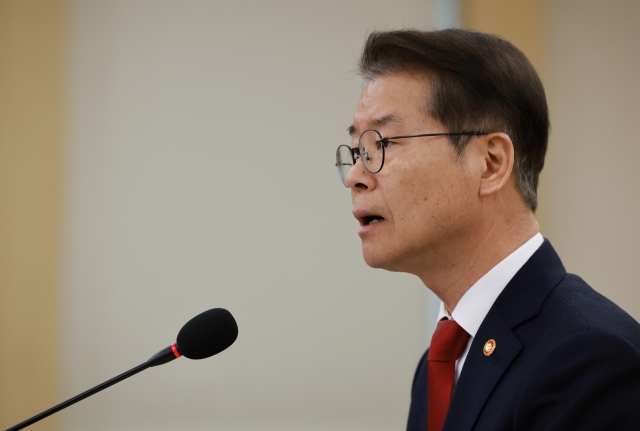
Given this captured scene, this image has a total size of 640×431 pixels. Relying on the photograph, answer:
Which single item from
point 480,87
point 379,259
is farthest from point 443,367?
point 480,87

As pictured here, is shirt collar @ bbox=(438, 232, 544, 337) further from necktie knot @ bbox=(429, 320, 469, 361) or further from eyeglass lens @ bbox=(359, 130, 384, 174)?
eyeglass lens @ bbox=(359, 130, 384, 174)

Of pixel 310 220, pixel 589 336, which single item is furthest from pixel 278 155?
pixel 589 336

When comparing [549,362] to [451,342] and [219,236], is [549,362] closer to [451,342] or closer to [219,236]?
[451,342]

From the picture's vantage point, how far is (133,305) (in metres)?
2.64

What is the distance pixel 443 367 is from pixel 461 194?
0.36 meters

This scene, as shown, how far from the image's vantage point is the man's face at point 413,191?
131 cm

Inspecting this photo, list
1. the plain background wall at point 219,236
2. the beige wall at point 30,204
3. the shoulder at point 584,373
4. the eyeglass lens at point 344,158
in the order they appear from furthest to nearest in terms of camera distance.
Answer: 1. the plain background wall at point 219,236
2. the beige wall at point 30,204
3. the eyeglass lens at point 344,158
4. the shoulder at point 584,373

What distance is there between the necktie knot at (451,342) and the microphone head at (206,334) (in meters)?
0.43

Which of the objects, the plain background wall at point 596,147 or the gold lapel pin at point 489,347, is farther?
the plain background wall at point 596,147

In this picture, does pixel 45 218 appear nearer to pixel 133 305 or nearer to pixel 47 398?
pixel 133 305

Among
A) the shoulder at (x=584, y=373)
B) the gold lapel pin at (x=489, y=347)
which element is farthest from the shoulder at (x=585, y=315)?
the gold lapel pin at (x=489, y=347)

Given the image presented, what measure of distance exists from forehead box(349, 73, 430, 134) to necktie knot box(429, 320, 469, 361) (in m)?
0.44

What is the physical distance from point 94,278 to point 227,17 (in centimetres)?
123

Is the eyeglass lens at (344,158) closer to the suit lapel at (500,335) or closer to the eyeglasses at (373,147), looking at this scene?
the eyeglasses at (373,147)
